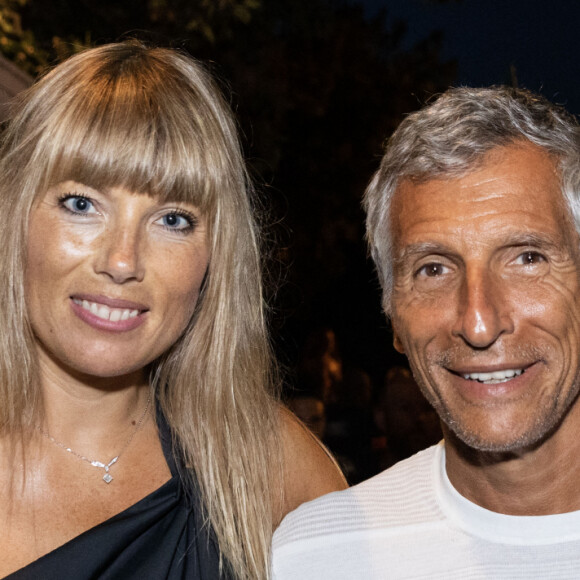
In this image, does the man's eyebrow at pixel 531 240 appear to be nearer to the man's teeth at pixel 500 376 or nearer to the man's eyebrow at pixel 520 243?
the man's eyebrow at pixel 520 243

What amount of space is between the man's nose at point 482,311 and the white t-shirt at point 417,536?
1.73 feet

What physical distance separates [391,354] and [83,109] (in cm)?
1167

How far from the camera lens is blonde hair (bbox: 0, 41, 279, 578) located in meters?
2.45

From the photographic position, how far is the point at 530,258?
218 centimetres

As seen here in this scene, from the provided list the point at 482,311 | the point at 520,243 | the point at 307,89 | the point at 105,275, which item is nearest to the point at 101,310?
the point at 105,275

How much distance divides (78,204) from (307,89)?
7798 millimetres

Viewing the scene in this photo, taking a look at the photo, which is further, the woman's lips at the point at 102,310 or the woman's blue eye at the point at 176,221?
the woman's blue eye at the point at 176,221

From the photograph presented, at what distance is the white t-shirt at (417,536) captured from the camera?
7.17 ft

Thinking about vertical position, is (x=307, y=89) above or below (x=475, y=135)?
above

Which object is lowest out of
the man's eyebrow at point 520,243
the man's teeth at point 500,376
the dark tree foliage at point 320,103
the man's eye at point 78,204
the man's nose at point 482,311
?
the man's teeth at point 500,376

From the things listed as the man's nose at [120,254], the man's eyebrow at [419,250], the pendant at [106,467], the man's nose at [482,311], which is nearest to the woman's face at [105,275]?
the man's nose at [120,254]

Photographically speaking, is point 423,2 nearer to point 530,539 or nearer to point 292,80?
point 292,80

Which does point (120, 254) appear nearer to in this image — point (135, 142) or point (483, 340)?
point (135, 142)

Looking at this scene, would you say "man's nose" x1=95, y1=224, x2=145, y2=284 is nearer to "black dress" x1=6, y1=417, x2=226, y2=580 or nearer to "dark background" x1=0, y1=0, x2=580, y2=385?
"black dress" x1=6, y1=417, x2=226, y2=580
